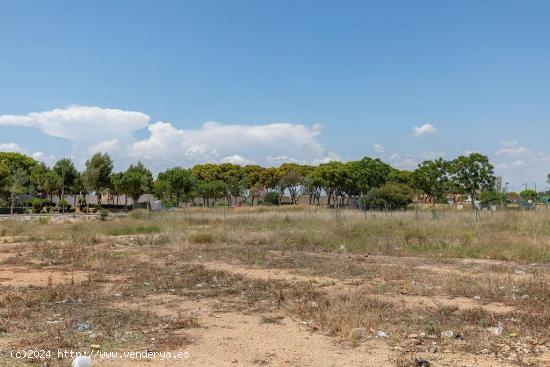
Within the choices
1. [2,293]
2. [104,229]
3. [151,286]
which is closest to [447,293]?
[151,286]

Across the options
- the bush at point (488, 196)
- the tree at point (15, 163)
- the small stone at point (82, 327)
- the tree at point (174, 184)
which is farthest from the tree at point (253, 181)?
the small stone at point (82, 327)

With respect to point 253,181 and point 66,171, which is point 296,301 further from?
point 253,181

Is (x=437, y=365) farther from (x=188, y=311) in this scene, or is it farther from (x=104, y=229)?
(x=104, y=229)

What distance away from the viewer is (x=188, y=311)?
7.17 metres

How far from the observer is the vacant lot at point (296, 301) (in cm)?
522

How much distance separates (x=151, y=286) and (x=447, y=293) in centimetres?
565

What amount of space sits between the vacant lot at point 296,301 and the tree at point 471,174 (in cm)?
2799

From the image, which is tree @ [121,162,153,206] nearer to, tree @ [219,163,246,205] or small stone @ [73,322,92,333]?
tree @ [219,163,246,205]

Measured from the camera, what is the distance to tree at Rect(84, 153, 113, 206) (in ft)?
168

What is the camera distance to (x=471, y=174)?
43.2 meters

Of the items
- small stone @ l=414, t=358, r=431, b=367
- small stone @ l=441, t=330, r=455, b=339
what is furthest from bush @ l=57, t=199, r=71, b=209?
small stone @ l=414, t=358, r=431, b=367

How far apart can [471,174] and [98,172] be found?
39.0 m

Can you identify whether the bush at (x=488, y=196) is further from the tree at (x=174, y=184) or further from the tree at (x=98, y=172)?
the tree at (x=98, y=172)

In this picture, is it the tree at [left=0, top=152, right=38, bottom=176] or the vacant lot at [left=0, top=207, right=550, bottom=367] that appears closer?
the vacant lot at [left=0, top=207, right=550, bottom=367]
